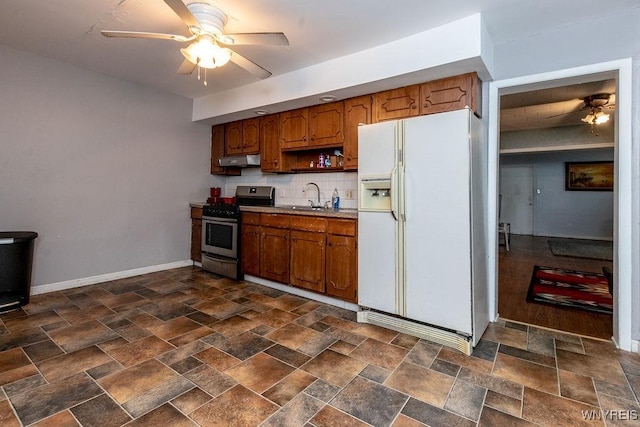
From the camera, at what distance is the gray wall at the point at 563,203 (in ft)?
26.8

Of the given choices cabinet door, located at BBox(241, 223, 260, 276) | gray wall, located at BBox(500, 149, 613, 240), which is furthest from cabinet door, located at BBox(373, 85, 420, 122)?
gray wall, located at BBox(500, 149, 613, 240)

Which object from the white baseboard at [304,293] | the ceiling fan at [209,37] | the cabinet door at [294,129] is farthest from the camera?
the cabinet door at [294,129]

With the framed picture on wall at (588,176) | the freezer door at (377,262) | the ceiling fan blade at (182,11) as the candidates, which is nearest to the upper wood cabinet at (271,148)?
the freezer door at (377,262)

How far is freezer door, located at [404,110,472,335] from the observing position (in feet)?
7.74

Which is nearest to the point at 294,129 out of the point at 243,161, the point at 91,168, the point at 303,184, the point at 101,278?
the point at 303,184

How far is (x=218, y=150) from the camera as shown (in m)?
4.97

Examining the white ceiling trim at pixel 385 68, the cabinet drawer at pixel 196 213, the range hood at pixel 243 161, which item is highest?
the white ceiling trim at pixel 385 68

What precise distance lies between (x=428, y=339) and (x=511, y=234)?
8.29 m

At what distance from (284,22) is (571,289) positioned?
4.42 metres

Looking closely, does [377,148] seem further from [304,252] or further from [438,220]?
[304,252]

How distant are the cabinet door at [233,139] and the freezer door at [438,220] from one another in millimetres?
2821

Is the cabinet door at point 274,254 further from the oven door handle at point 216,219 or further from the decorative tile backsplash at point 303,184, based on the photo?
the decorative tile backsplash at point 303,184

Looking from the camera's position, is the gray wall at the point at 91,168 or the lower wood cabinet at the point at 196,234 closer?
the gray wall at the point at 91,168

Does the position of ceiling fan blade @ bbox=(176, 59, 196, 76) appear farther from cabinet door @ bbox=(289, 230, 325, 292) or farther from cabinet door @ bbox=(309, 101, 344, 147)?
cabinet door @ bbox=(289, 230, 325, 292)
